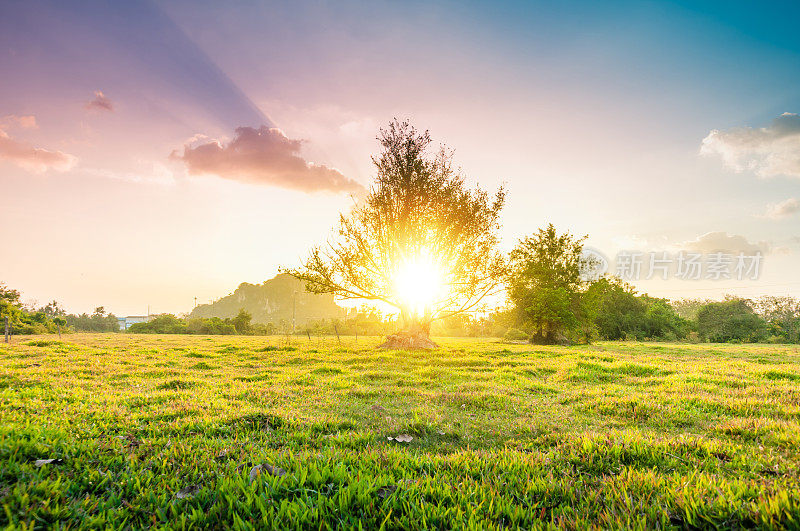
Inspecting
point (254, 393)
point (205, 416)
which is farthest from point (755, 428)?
point (254, 393)

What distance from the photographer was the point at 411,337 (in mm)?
25422

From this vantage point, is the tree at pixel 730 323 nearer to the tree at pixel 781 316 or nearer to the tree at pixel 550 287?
the tree at pixel 781 316

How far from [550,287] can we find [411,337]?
22.5m

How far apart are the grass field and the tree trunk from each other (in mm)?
15289

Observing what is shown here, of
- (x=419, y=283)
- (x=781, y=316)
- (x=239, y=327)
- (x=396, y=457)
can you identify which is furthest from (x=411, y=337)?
(x=781, y=316)

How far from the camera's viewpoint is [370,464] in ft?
13.4

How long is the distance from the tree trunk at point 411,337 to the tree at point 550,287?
15149 mm

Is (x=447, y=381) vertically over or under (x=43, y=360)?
over

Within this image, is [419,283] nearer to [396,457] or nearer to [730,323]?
[396,457]

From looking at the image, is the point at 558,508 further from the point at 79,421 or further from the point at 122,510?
the point at 79,421

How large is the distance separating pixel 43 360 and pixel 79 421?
43.4 feet

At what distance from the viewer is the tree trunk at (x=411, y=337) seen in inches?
976


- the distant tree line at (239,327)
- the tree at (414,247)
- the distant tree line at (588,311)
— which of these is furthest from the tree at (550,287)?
the distant tree line at (239,327)

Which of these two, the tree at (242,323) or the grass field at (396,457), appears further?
the tree at (242,323)
